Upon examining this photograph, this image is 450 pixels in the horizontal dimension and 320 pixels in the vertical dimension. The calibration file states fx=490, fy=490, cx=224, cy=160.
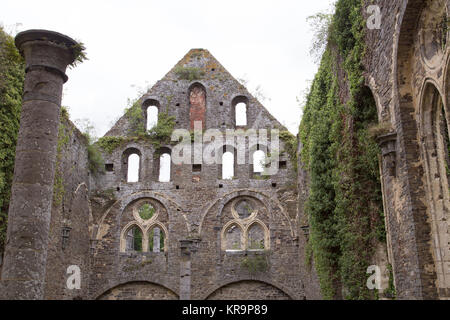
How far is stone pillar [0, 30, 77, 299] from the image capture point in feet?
22.5

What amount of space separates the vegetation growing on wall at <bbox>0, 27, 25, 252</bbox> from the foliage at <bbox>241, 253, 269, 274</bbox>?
300 inches

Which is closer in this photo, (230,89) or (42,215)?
(42,215)

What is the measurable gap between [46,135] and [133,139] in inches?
382

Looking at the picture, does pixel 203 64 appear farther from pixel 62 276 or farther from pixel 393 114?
pixel 393 114

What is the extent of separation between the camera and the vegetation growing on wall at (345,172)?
8.80 m

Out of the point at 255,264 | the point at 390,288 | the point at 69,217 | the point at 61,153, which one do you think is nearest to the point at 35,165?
the point at 390,288

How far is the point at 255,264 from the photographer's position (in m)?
15.4

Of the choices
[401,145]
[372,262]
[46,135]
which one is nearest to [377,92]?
[401,145]

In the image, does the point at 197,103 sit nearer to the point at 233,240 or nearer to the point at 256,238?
the point at 256,238

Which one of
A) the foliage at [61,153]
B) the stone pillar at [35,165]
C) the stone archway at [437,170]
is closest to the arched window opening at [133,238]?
the foliage at [61,153]

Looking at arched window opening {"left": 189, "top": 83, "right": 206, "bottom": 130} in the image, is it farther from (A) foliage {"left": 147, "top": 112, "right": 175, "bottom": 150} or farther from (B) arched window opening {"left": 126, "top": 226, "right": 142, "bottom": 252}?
(B) arched window opening {"left": 126, "top": 226, "right": 142, "bottom": 252}

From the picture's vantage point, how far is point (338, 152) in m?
10.1

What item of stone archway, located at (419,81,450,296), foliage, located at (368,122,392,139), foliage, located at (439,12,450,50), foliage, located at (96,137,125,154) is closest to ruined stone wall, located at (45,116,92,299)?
foliage, located at (96,137,125,154)

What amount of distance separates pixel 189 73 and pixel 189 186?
14.7 feet
